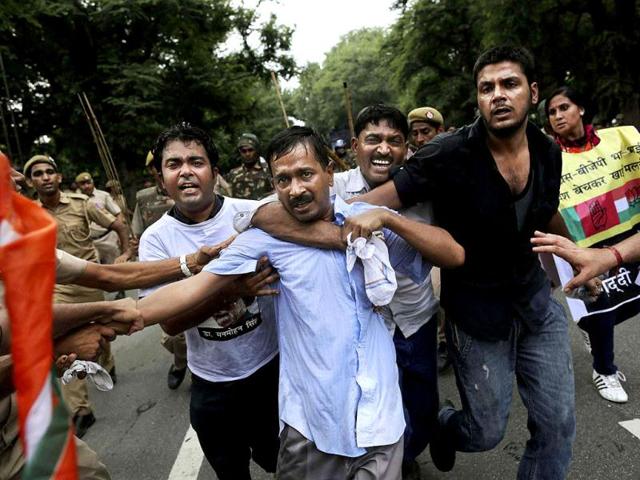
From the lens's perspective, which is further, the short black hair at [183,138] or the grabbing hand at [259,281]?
the short black hair at [183,138]

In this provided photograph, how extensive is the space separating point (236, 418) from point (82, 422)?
206 centimetres

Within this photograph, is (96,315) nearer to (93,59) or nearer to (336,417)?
(336,417)

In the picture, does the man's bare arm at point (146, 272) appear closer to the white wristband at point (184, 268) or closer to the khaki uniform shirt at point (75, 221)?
the white wristband at point (184, 268)

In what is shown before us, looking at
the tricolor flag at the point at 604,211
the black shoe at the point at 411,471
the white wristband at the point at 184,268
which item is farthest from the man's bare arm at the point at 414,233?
the tricolor flag at the point at 604,211

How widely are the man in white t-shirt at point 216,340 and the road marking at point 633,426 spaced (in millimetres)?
1989

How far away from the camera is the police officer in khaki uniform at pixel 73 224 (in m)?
3.64

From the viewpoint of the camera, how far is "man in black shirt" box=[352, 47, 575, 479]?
6.56ft

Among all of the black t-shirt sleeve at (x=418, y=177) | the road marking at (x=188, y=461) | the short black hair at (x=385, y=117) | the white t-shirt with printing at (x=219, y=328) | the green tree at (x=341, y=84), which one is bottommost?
the road marking at (x=188, y=461)

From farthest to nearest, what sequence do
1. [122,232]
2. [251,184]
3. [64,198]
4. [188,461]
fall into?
1. [251,184]
2. [122,232]
3. [64,198]
4. [188,461]

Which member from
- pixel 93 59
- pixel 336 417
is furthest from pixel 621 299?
pixel 93 59

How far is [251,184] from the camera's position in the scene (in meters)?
6.16

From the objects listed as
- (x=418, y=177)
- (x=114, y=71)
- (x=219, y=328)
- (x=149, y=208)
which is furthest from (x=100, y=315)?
(x=114, y=71)

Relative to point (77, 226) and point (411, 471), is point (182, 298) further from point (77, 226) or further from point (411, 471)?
point (77, 226)

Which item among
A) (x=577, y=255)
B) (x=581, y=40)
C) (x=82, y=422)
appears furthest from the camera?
(x=581, y=40)
